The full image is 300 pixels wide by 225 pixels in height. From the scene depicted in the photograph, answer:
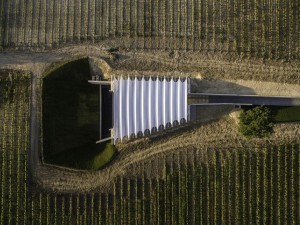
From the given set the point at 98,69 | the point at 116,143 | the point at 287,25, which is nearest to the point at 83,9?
the point at 98,69

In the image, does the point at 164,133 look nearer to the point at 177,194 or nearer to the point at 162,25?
the point at 177,194

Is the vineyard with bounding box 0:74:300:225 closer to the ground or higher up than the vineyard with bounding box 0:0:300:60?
closer to the ground

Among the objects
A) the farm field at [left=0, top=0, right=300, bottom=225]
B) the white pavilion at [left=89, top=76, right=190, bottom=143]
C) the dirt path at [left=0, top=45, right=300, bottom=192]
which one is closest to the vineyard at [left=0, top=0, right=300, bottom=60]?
the farm field at [left=0, top=0, right=300, bottom=225]

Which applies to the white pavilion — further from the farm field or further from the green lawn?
the farm field

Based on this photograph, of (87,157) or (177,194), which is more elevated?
(87,157)

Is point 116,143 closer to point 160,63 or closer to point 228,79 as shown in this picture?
point 160,63

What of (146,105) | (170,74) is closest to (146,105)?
(146,105)
